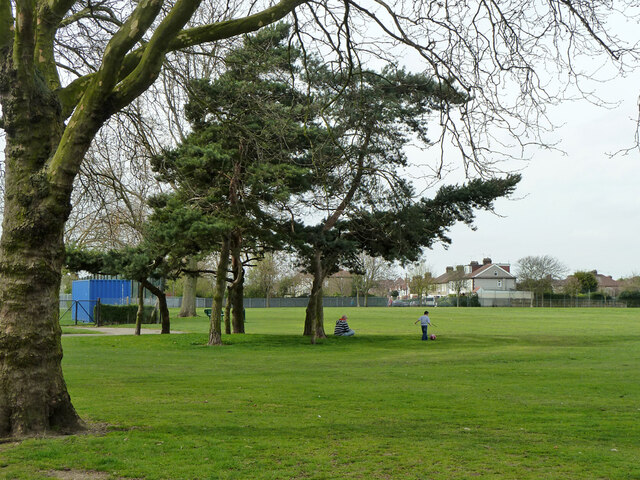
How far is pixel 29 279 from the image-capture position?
6504mm

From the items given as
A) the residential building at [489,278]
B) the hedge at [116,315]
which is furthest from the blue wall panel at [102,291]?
the residential building at [489,278]

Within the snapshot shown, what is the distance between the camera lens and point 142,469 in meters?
5.73

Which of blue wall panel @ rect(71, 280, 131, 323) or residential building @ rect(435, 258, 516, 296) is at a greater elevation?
residential building @ rect(435, 258, 516, 296)

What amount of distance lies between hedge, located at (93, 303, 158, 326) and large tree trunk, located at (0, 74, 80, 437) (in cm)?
3351

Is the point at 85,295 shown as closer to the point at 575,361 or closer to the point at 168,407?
the point at 575,361

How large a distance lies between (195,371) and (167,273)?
12.0 metres

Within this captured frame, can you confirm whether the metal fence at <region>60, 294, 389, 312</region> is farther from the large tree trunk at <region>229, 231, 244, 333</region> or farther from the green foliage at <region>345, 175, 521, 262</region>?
the green foliage at <region>345, 175, 521, 262</region>

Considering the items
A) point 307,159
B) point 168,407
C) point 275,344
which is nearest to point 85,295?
point 275,344

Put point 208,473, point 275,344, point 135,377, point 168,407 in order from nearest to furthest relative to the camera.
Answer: point 208,473, point 168,407, point 135,377, point 275,344

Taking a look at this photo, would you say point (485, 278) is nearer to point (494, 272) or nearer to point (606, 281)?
point (494, 272)

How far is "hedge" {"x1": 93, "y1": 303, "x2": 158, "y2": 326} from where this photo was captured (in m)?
39.2

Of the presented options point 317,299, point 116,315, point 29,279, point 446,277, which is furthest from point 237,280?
point 446,277

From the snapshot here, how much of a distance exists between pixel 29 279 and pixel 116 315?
3637 centimetres

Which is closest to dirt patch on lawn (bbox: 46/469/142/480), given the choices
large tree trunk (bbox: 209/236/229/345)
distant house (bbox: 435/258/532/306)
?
large tree trunk (bbox: 209/236/229/345)
